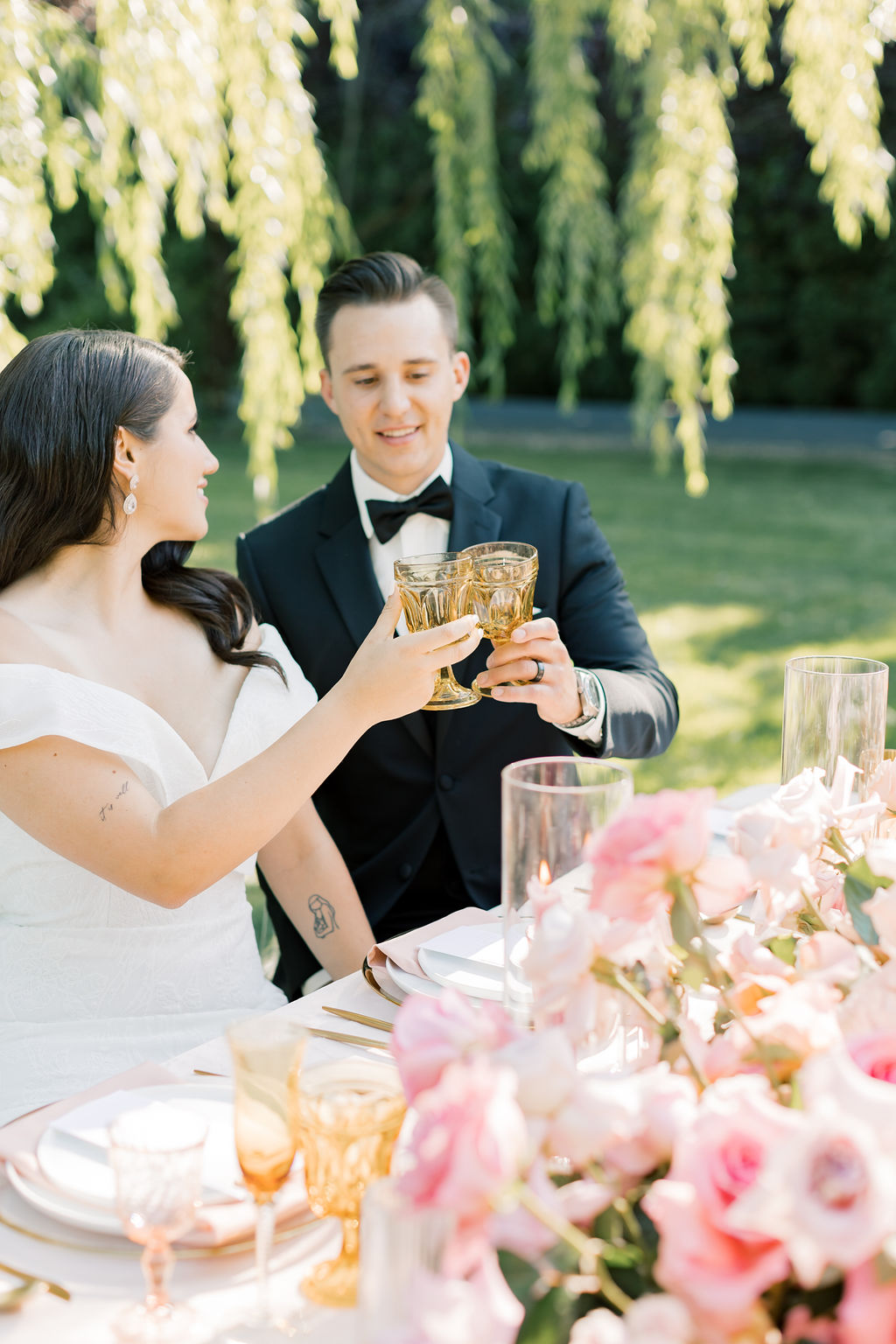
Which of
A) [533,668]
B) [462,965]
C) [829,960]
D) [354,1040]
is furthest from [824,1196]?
[533,668]

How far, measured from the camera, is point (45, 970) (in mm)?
2045

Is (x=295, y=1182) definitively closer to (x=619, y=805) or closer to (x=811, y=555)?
(x=619, y=805)

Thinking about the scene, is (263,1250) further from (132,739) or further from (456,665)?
(456,665)

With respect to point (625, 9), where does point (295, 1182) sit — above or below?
below

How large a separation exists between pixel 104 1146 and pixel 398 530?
1768mm

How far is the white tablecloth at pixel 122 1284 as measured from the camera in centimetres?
108

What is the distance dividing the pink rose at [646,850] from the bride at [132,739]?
85 cm

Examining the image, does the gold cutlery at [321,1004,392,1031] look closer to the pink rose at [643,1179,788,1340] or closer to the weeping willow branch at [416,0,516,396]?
the pink rose at [643,1179,788,1340]

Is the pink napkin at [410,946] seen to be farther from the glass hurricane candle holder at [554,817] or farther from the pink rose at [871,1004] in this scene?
the pink rose at [871,1004]

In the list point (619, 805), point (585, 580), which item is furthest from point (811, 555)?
point (619, 805)

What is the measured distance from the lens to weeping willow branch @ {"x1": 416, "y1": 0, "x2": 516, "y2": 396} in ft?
13.5

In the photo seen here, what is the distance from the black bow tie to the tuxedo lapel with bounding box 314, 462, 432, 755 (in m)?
0.06

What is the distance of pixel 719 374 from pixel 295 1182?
3.23 meters

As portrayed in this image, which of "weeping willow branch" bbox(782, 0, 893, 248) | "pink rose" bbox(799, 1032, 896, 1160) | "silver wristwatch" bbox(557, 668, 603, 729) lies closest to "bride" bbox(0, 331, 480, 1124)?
"silver wristwatch" bbox(557, 668, 603, 729)
